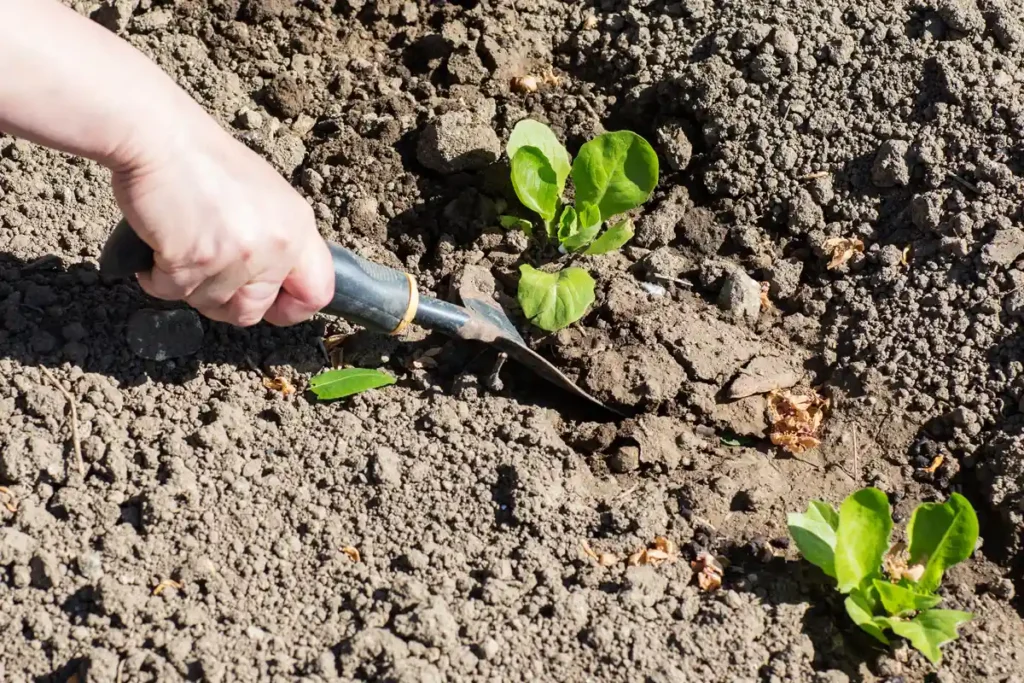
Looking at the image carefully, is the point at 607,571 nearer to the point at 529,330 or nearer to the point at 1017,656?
the point at 529,330

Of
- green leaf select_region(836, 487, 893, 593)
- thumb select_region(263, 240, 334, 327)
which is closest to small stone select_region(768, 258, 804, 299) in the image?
green leaf select_region(836, 487, 893, 593)

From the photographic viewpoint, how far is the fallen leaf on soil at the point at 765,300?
97.0 inches

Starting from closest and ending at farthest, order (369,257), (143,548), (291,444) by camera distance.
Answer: (143,548), (291,444), (369,257)

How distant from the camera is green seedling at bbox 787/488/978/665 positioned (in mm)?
1851

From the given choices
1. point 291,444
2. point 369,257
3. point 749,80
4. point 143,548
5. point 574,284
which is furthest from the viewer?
point 749,80

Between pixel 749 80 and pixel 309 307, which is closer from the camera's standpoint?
pixel 309 307

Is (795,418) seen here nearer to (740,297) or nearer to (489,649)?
(740,297)

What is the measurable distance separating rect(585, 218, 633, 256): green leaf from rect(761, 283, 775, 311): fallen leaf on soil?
34cm

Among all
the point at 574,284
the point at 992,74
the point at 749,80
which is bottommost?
the point at 574,284

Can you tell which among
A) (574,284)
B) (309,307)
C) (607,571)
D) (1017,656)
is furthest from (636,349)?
(1017,656)

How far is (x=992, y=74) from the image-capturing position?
2.50m

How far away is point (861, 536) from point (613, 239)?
0.88 metres

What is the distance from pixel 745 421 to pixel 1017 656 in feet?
2.30

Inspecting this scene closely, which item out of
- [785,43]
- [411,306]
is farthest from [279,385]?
[785,43]
